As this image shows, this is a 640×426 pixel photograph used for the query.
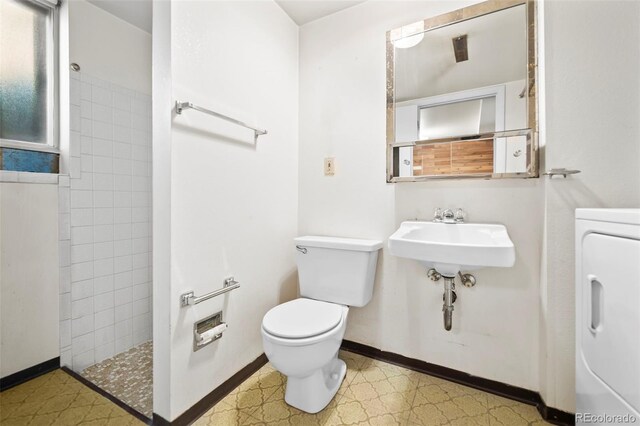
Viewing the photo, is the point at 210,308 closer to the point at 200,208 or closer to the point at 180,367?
the point at 180,367

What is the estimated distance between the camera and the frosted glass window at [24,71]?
146 centimetres

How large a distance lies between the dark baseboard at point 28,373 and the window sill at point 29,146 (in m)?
1.20

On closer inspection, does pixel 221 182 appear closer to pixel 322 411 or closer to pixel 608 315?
pixel 322 411

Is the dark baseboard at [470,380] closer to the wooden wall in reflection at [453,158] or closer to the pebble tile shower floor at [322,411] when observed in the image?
the pebble tile shower floor at [322,411]

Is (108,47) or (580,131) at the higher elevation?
(108,47)

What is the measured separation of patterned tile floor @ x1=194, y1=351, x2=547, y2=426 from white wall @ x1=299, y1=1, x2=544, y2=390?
14cm


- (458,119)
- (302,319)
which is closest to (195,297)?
(302,319)

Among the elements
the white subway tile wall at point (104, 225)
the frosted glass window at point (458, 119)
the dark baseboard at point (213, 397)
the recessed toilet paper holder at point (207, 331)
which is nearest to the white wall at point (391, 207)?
the frosted glass window at point (458, 119)

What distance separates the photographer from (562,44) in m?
1.12

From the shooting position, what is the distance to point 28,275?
4.72ft

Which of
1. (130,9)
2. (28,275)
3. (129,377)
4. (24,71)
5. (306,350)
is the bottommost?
(129,377)

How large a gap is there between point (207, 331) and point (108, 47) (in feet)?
6.31

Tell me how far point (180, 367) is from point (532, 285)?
1662 mm

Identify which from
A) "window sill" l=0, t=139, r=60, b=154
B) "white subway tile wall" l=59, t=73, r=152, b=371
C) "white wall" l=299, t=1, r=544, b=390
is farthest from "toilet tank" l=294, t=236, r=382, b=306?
"window sill" l=0, t=139, r=60, b=154
